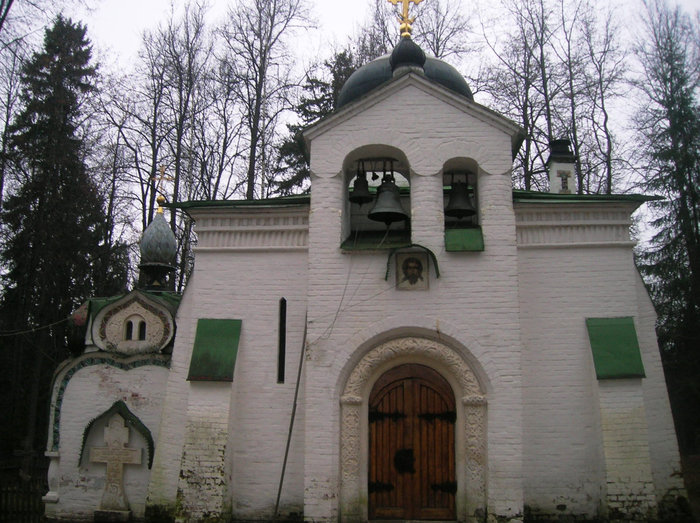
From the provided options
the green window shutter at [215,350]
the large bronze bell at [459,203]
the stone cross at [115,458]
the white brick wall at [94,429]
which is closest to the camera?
the green window shutter at [215,350]

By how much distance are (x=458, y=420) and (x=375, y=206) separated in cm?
293

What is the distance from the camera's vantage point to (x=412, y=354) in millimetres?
7984

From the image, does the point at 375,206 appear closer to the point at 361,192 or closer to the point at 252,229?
the point at 361,192

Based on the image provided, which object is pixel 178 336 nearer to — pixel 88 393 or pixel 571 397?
pixel 88 393

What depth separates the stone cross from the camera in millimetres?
9125

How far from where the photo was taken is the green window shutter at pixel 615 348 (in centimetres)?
780

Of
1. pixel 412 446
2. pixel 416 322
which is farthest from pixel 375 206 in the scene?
pixel 412 446

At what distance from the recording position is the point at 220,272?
29.1 ft

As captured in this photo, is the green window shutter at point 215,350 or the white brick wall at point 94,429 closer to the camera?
the green window shutter at point 215,350

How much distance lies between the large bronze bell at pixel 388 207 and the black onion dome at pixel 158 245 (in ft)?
17.8

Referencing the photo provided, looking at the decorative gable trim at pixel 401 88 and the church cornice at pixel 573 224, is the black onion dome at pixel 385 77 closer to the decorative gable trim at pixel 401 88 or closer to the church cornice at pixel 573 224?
the decorative gable trim at pixel 401 88

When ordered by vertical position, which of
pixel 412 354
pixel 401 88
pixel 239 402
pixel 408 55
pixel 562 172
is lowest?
pixel 239 402

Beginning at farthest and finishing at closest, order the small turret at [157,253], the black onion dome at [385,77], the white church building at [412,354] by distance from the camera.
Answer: the small turret at [157,253]
the black onion dome at [385,77]
the white church building at [412,354]

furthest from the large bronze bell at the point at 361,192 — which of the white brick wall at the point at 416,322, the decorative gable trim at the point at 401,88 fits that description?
the decorative gable trim at the point at 401,88
